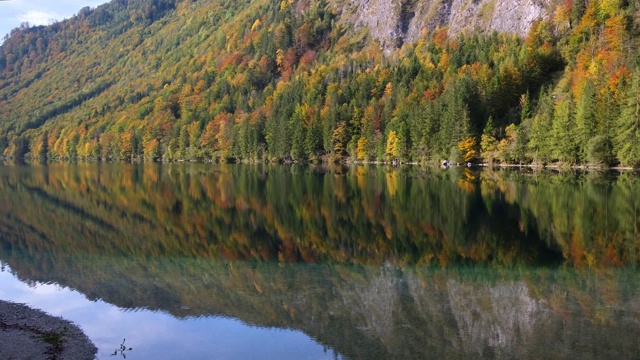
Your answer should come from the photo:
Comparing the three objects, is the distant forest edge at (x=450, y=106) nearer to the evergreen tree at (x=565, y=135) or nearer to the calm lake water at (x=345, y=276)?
the evergreen tree at (x=565, y=135)

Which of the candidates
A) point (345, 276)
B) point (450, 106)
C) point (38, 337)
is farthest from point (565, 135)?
point (38, 337)

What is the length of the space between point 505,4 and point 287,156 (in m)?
71.6

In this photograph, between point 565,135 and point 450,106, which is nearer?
point 565,135

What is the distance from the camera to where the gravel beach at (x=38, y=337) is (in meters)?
14.2

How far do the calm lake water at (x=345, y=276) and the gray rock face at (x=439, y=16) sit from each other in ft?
352

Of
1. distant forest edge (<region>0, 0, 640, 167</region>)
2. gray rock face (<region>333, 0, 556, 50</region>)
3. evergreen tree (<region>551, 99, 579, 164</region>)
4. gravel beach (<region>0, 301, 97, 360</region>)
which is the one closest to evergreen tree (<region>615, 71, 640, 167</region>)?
distant forest edge (<region>0, 0, 640, 167</region>)

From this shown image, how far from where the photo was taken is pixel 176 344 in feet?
52.7

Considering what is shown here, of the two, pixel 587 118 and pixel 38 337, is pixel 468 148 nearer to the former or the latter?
pixel 587 118

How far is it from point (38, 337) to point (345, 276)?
38.1ft

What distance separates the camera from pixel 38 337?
15555 mm

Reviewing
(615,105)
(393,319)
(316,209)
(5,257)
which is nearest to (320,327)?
(393,319)

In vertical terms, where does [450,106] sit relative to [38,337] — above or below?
above

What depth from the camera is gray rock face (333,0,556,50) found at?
138875 mm

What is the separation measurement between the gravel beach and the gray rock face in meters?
139
